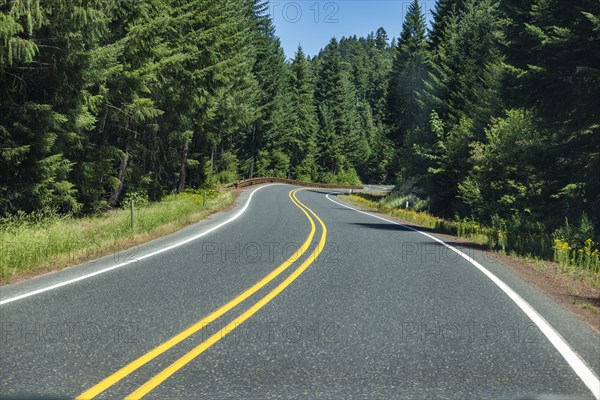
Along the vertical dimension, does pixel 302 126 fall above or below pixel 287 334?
above

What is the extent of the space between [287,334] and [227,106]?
1439 inches

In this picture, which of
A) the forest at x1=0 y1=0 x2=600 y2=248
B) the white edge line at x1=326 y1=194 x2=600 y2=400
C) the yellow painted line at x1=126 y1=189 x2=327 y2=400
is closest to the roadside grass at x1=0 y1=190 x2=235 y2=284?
the forest at x1=0 y1=0 x2=600 y2=248

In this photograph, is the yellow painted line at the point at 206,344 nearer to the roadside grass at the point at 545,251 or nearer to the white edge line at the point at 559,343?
the white edge line at the point at 559,343

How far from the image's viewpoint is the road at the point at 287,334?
4.29 m

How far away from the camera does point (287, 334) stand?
18.5 ft

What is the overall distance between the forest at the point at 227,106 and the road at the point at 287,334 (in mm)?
8160

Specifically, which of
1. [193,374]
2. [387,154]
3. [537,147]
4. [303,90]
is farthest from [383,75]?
[193,374]

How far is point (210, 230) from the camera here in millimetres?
16422

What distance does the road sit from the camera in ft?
14.1

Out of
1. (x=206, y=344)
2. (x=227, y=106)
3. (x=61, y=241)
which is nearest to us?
(x=206, y=344)

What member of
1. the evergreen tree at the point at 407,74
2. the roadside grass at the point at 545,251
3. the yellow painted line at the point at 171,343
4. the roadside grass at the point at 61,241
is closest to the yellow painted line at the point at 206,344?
the yellow painted line at the point at 171,343

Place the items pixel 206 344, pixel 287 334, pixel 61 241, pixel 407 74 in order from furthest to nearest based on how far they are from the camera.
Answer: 1. pixel 407 74
2. pixel 61 241
3. pixel 287 334
4. pixel 206 344

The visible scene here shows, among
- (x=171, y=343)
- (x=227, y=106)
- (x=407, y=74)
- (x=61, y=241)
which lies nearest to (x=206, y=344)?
(x=171, y=343)

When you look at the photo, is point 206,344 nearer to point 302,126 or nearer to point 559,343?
point 559,343
